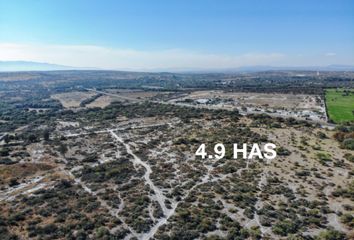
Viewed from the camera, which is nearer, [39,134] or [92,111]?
[39,134]

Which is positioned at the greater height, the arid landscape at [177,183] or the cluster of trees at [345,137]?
the cluster of trees at [345,137]

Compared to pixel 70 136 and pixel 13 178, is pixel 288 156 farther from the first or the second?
pixel 70 136

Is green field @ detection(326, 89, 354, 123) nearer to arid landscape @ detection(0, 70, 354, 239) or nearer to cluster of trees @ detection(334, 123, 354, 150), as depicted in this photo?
arid landscape @ detection(0, 70, 354, 239)

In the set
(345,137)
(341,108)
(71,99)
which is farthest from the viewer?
(71,99)

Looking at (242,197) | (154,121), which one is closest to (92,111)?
(154,121)

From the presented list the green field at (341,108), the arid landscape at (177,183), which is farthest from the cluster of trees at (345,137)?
the green field at (341,108)

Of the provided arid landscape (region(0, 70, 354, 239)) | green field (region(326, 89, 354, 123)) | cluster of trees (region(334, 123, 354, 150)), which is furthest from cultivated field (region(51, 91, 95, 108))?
cluster of trees (region(334, 123, 354, 150))

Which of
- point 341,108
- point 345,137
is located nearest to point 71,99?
point 341,108

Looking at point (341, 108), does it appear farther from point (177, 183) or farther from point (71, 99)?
point (71, 99)

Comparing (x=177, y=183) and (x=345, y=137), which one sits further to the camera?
(x=345, y=137)

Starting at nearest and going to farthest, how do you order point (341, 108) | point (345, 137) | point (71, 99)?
point (345, 137) → point (341, 108) → point (71, 99)

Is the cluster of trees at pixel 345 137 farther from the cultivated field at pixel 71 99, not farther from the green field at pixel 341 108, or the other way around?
the cultivated field at pixel 71 99
